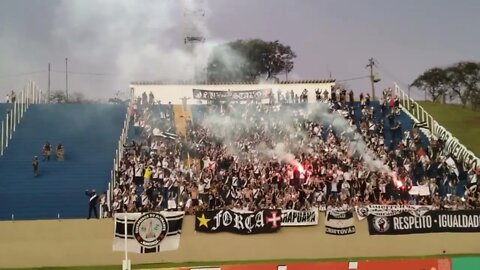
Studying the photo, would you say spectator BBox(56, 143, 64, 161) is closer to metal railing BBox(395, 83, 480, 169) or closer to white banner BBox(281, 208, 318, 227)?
white banner BBox(281, 208, 318, 227)

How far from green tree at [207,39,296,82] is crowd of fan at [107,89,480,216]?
160 ft

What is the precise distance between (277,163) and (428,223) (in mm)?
8874

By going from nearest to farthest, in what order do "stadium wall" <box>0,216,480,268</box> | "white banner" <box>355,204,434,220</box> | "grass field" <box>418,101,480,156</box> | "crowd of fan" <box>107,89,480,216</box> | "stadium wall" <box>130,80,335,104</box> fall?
"stadium wall" <box>0,216,480,268</box>
"white banner" <box>355,204,434,220</box>
"crowd of fan" <box>107,89,480,216</box>
"stadium wall" <box>130,80,335,104</box>
"grass field" <box>418,101,480,156</box>

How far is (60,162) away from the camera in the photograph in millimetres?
35094

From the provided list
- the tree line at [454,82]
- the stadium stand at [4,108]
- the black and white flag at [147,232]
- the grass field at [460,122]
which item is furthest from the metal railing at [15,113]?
the tree line at [454,82]

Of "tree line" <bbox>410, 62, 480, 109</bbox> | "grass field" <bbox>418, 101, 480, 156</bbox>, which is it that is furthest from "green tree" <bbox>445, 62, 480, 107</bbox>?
"grass field" <bbox>418, 101, 480, 156</bbox>

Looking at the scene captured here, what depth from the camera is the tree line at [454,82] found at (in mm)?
88000

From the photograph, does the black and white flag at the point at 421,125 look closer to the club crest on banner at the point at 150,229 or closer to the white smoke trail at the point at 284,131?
the white smoke trail at the point at 284,131

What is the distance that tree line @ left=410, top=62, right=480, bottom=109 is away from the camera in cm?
8800

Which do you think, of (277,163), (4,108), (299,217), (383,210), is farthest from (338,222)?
(4,108)

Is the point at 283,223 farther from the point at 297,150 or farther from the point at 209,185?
the point at 297,150

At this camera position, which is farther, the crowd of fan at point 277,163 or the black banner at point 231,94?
the black banner at point 231,94

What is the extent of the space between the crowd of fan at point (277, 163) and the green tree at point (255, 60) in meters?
48.6

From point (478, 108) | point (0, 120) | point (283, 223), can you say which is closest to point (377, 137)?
point (283, 223)
